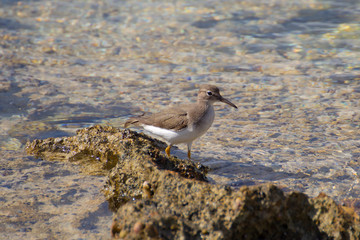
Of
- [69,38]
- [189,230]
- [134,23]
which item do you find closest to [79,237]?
[189,230]

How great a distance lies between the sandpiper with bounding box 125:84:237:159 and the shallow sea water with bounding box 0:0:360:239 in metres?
0.55

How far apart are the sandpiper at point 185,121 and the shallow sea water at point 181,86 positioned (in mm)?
549

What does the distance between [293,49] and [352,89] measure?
114 inches

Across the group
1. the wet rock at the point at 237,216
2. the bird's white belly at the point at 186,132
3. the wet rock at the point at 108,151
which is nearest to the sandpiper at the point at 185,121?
the bird's white belly at the point at 186,132

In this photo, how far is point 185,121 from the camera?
6047 mm

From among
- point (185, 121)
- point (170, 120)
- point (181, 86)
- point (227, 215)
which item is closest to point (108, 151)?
point (170, 120)

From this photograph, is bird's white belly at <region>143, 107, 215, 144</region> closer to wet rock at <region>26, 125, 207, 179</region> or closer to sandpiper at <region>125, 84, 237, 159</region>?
sandpiper at <region>125, 84, 237, 159</region>

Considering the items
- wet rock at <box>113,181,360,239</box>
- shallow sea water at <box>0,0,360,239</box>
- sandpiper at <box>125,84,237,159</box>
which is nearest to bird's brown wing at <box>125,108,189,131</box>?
sandpiper at <box>125,84,237,159</box>

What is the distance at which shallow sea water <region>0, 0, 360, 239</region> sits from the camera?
5270mm

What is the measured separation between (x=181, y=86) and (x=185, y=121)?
395 cm

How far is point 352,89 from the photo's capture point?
943 centimetres

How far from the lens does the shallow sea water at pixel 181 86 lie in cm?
527

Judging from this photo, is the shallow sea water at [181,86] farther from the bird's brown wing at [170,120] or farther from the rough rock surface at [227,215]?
the rough rock surface at [227,215]

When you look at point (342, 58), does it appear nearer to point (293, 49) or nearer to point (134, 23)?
point (293, 49)
